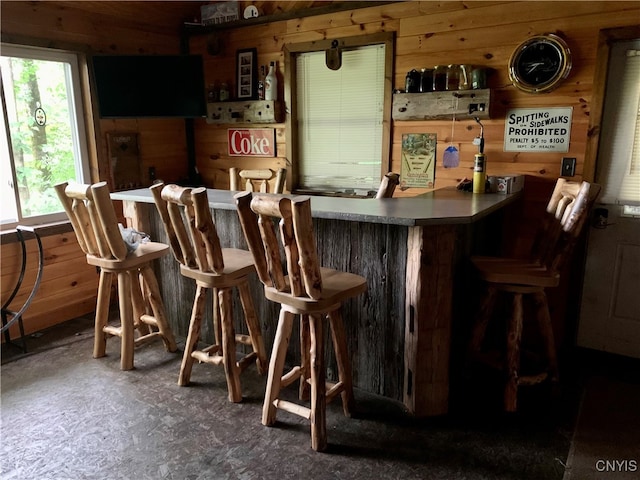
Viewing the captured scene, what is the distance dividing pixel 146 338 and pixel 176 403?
0.65 meters

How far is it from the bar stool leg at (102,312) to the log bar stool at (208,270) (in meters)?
0.64

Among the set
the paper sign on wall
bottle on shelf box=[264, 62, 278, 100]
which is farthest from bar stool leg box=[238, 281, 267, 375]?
bottle on shelf box=[264, 62, 278, 100]

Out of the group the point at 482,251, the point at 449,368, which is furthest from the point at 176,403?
the point at 482,251

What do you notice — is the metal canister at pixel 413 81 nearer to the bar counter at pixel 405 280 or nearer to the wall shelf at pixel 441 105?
the wall shelf at pixel 441 105

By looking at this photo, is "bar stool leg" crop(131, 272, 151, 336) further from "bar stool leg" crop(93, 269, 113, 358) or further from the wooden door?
the wooden door

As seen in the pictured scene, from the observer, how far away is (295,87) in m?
3.87

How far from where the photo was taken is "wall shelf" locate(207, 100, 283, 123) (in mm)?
3861

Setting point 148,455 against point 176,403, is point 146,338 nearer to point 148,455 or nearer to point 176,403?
point 176,403

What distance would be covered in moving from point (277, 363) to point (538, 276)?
4.16 feet

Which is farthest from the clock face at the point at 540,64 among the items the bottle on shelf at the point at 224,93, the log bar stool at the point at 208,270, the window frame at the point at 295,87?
the bottle on shelf at the point at 224,93

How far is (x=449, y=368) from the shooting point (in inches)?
89.5

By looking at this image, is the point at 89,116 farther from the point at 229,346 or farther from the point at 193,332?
the point at 229,346

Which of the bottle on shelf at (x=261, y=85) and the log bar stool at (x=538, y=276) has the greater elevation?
the bottle on shelf at (x=261, y=85)

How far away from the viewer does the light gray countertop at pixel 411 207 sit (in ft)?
6.42
